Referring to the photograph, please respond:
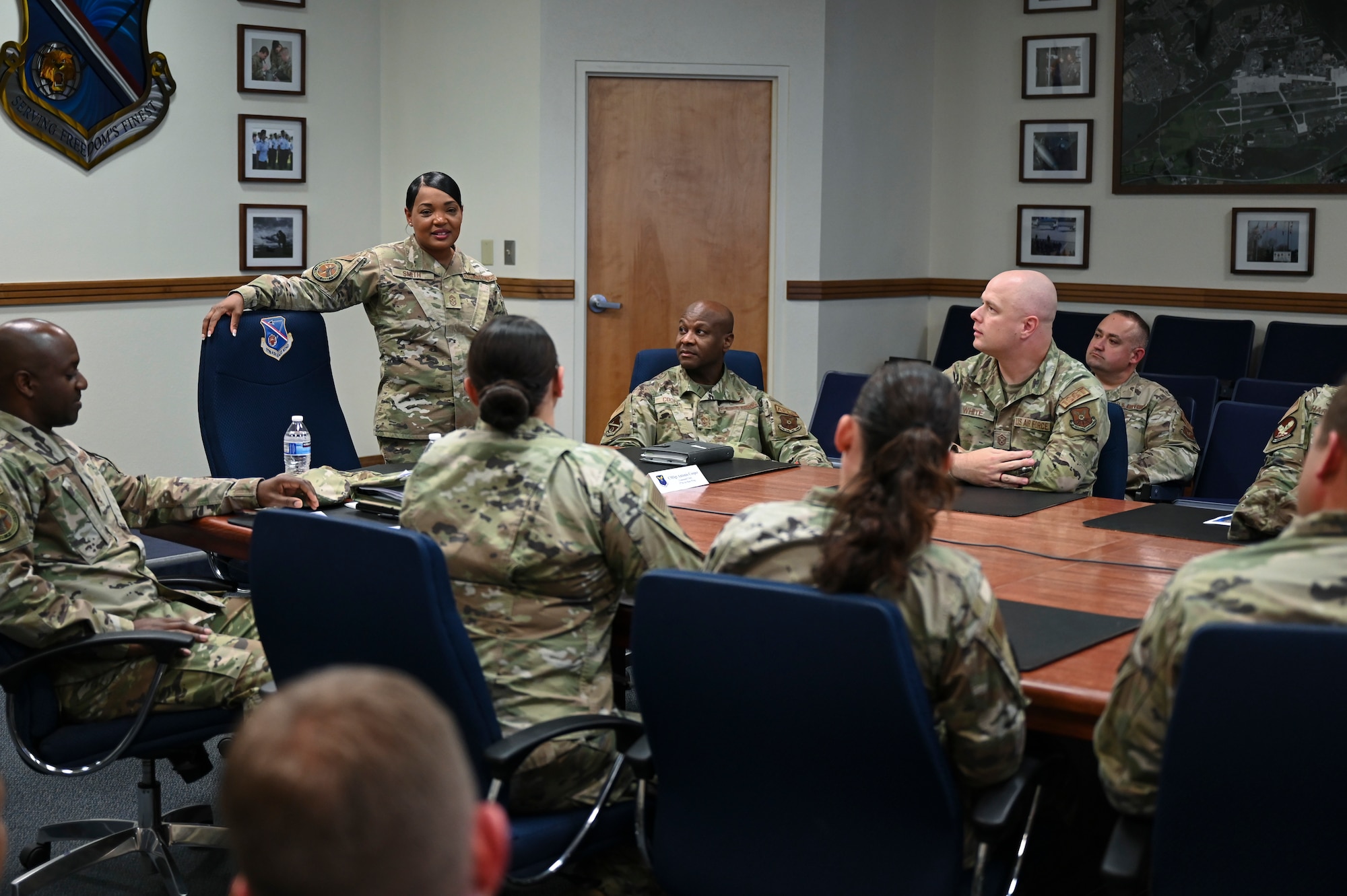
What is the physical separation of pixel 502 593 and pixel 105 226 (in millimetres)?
4757

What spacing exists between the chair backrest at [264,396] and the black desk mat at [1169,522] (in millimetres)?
2310

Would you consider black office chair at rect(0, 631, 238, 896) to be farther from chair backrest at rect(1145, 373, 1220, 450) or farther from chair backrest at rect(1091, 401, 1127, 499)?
chair backrest at rect(1145, 373, 1220, 450)

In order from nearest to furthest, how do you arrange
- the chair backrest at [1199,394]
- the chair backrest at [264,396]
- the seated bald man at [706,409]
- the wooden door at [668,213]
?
the chair backrest at [264,396] < the seated bald man at [706,409] < the chair backrest at [1199,394] < the wooden door at [668,213]

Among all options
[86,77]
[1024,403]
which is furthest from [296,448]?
[86,77]

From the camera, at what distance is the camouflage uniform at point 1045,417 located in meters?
3.64

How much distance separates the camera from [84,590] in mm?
2775

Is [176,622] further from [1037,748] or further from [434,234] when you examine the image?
[434,234]

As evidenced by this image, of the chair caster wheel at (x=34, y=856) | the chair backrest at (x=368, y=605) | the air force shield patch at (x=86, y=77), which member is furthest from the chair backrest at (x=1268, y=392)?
the air force shield patch at (x=86, y=77)

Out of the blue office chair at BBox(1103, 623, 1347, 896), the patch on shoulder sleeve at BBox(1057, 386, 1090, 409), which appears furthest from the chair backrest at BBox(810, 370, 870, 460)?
the blue office chair at BBox(1103, 623, 1347, 896)

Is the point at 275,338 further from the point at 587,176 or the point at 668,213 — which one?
the point at 668,213

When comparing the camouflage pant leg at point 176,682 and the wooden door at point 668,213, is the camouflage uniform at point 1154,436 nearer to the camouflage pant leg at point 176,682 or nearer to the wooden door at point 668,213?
the wooden door at point 668,213

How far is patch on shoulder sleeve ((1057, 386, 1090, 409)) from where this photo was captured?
3.67 meters

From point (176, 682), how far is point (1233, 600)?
6.53 feet

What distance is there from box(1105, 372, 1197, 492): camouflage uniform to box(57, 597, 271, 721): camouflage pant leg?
3118 mm
